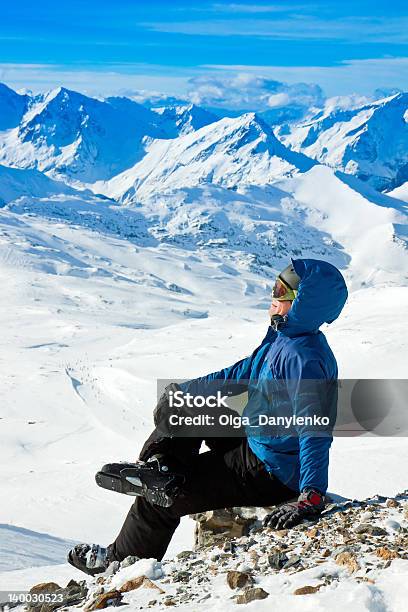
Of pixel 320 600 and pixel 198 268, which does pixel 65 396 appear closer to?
pixel 320 600

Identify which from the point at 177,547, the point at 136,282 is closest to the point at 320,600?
the point at 177,547

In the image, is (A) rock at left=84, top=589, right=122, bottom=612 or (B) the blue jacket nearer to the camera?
(A) rock at left=84, top=589, right=122, bottom=612

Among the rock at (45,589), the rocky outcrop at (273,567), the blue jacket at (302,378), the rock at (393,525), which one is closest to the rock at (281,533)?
the rocky outcrop at (273,567)

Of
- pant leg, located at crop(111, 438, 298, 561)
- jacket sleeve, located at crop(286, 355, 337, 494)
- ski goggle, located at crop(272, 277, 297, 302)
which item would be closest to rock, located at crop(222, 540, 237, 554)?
pant leg, located at crop(111, 438, 298, 561)

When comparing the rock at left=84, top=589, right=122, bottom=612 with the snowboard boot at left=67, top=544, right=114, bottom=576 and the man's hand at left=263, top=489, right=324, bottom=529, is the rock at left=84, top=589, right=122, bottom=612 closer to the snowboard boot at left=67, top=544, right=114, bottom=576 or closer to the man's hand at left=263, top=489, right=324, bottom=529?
the snowboard boot at left=67, top=544, right=114, bottom=576

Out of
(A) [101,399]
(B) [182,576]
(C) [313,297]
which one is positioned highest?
(A) [101,399]

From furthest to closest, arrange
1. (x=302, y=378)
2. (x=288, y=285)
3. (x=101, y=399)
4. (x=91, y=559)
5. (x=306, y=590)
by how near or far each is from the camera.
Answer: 1. (x=101, y=399)
2. (x=91, y=559)
3. (x=288, y=285)
4. (x=302, y=378)
5. (x=306, y=590)

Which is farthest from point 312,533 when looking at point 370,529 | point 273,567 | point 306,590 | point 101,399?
point 101,399

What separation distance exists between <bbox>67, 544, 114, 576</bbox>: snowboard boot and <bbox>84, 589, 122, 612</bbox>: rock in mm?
830

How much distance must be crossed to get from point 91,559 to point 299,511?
1.69m

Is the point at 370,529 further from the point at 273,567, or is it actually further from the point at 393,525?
the point at 273,567

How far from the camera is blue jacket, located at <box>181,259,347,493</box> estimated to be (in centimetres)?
456

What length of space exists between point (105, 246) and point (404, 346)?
174943mm

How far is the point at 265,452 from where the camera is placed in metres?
4.93
